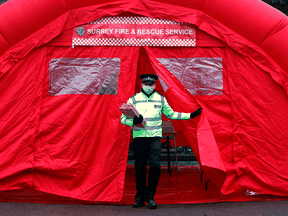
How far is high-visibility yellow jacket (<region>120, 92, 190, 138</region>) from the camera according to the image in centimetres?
396

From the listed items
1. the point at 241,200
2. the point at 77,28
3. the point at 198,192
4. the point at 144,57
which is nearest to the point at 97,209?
the point at 198,192

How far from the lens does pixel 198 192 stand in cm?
476

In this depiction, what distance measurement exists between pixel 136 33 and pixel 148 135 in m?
1.74

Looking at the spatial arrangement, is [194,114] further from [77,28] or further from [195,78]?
[77,28]

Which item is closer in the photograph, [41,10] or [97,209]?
[97,209]

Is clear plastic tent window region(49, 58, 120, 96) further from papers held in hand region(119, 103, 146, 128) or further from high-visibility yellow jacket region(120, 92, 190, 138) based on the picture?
papers held in hand region(119, 103, 146, 128)

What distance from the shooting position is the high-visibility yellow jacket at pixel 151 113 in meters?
3.96

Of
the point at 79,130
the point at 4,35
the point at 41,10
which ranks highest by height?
the point at 41,10

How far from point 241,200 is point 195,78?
2.05 m

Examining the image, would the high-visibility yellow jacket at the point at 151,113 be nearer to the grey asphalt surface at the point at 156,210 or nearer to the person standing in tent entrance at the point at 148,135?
the person standing in tent entrance at the point at 148,135

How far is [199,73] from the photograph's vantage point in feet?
15.1

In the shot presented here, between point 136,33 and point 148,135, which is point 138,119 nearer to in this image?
point 148,135

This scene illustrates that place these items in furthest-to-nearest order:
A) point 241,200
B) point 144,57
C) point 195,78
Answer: point 144,57 < point 195,78 < point 241,200

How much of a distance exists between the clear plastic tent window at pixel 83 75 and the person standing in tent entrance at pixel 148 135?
676mm
